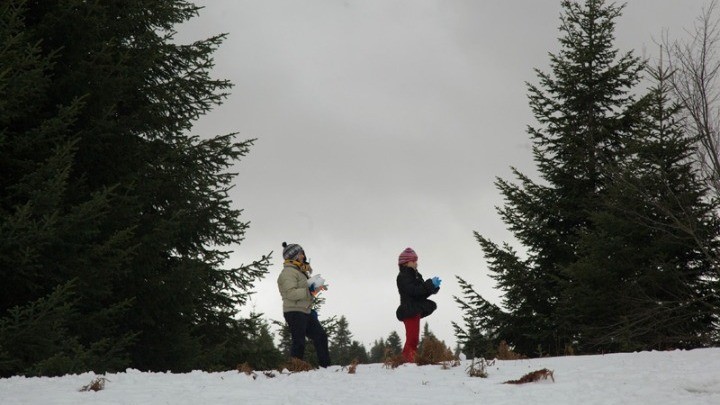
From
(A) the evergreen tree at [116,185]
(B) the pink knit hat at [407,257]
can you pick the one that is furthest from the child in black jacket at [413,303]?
(A) the evergreen tree at [116,185]

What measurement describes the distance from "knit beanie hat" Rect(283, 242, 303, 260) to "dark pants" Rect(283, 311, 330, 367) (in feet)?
2.83

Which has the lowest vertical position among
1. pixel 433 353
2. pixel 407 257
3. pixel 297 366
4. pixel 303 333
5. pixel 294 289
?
pixel 297 366

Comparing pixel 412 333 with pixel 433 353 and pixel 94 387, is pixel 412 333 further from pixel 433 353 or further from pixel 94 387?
pixel 94 387

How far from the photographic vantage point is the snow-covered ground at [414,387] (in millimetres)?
6934

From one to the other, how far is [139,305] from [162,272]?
3.34ft

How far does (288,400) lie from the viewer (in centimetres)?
689

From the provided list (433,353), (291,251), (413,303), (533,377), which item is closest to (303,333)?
(291,251)

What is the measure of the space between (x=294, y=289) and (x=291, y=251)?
63cm

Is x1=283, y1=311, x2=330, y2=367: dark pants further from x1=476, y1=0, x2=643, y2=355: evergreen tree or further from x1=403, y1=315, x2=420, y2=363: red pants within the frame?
x1=476, y1=0, x2=643, y2=355: evergreen tree

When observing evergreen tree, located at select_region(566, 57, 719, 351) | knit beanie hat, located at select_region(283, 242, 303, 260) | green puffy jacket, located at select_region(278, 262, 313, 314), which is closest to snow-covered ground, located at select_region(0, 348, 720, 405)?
green puffy jacket, located at select_region(278, 262, 313, 314)

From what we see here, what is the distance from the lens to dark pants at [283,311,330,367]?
10824 millimetres

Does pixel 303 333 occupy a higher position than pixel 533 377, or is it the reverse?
pixel 303 333

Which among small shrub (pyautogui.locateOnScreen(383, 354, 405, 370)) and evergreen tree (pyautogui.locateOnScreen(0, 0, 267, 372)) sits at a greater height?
evergreen tree (pyautogui.locateOnScreen(0, 0, 267, 372))

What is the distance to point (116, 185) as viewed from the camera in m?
11.4
